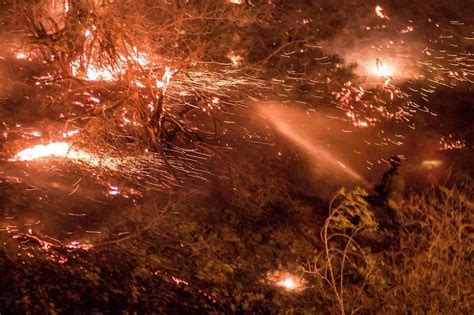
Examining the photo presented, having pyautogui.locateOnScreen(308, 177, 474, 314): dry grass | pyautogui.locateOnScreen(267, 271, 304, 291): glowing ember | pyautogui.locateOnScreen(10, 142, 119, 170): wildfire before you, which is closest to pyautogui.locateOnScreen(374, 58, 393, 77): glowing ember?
pyautogui.locateOnScreen(308, 177, 474, 314): dry grass

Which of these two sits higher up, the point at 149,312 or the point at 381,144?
the point at 149,312

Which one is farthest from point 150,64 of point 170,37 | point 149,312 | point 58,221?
point 149,312

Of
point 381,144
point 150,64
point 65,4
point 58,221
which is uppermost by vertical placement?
point 65,4

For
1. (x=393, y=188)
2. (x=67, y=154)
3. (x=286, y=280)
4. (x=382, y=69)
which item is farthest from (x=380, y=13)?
(x=67, y=154)

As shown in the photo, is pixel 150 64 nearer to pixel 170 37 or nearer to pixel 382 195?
pixel 170 37

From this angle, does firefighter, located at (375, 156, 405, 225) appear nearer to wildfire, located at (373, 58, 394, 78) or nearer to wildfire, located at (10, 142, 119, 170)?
wildfire, located at (373, 58, 394, 78)

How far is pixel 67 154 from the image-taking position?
22.5 feet

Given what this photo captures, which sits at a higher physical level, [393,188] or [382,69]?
[382,69]

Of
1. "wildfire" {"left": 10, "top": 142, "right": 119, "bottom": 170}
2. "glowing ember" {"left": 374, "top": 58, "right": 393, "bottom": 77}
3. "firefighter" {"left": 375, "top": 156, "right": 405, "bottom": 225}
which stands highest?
"wildfire" {"left": 10, "top": 142, "right": 119, "bottom": 170}

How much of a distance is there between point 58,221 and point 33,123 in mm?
2024

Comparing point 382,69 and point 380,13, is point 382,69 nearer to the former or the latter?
point 382,69

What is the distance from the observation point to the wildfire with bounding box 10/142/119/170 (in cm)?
672

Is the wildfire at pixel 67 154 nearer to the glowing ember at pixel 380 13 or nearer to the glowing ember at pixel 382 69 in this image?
the glowing ember at pixel 382 69

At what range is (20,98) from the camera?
7.45 m
